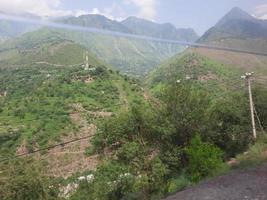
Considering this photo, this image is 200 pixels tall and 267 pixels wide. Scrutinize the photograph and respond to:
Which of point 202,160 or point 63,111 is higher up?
point 202,160

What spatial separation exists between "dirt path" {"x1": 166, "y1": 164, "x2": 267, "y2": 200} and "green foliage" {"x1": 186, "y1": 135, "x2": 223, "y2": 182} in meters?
5.50

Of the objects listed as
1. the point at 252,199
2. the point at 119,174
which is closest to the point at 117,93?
the point at 119,174

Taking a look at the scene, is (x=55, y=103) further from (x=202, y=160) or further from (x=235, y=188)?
(x=235, y=188)

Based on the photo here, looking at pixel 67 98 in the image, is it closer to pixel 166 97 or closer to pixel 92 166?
pixel 92 166

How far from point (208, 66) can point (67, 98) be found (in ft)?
224

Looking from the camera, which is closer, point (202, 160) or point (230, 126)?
point (202, 160)

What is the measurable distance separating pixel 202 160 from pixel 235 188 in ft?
27.0

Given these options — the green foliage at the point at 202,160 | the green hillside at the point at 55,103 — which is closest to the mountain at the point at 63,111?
the green hillside at the point at 55,103

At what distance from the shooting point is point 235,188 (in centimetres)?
1167

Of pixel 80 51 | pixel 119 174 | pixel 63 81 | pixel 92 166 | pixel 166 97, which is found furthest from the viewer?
pixel 80 51

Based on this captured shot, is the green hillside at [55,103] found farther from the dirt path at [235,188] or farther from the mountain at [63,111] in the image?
the dirt path at [235,188]

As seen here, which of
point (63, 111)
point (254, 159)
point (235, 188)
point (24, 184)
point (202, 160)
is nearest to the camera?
point (235, 188)

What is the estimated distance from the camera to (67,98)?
67.9 metres

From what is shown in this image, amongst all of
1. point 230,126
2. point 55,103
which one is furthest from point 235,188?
point 55,103
